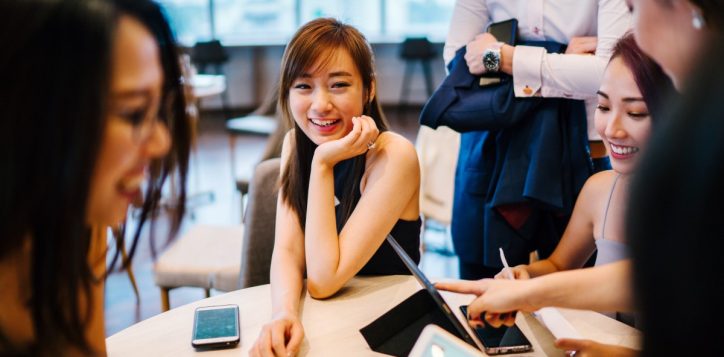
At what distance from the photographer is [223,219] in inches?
197

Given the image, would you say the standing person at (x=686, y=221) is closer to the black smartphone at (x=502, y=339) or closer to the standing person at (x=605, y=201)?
the standing person at (x=605, y=201)

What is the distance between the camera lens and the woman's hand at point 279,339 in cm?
146

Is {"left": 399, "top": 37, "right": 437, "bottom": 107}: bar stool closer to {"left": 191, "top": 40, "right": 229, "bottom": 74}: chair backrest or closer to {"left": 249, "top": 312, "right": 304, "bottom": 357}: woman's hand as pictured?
{"left": 191, "top": 40, "right": 229, "bottom": 74}: chair backrest

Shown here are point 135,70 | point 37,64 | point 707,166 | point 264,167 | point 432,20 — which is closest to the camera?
point 707,166

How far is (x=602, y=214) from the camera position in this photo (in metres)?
1.90

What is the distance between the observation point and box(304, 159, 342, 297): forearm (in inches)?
68.7

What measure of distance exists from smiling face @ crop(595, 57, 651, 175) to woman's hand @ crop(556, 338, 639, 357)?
1.67ft

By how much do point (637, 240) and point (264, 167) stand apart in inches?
73.2

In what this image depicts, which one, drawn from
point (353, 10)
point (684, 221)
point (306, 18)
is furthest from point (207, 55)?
point (684, 221)

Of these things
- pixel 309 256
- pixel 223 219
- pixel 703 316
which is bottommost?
pixel 223 219

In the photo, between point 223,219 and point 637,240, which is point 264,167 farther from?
point 223,219

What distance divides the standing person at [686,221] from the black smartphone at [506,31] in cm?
165

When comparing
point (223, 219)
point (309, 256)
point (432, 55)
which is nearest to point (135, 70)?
point (309, 256)

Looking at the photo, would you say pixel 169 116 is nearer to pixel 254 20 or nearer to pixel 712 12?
pixel 712 12
